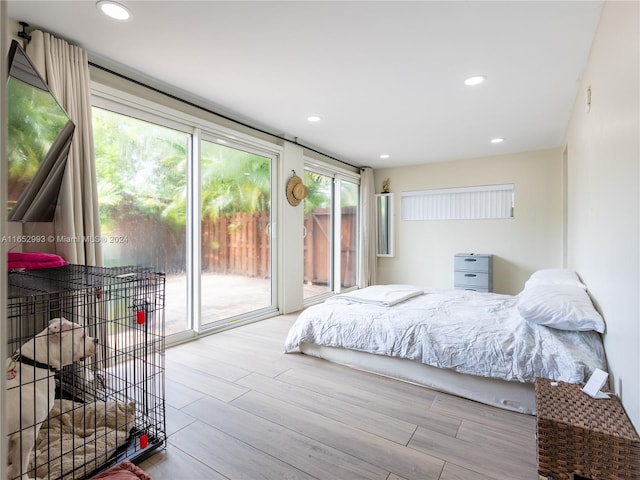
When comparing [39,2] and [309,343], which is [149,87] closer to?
[39,2]

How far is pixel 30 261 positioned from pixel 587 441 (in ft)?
9.16

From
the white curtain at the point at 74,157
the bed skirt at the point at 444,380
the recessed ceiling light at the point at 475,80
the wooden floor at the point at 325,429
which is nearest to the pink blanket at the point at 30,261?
the white curtain at the point at 74,157

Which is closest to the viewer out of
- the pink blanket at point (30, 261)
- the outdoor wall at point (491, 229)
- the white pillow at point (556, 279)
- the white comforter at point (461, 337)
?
the pink blanket at point (30, 261)

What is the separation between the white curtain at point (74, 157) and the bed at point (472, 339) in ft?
5.66

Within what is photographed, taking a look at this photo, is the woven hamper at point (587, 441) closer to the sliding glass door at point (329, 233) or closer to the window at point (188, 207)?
the window at point (188, 207)

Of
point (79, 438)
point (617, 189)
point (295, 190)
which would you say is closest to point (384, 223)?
point (295, 190)

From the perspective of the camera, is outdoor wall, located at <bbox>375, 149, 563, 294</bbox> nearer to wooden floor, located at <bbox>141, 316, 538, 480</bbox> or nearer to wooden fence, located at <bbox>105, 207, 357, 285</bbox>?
wooden fence, located at <bbox>105, 207, 357, 285</bbox>

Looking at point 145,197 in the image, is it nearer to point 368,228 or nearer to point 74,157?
point 74,157

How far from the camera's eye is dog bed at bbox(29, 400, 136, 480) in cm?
140

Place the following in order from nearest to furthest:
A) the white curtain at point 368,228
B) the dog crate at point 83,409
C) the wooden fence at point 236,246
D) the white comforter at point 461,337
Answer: the dog crate at point 83,409 < the white comforter at point 461,337 < the wooden fence at point 236,246 < the white curtain at point 368,228

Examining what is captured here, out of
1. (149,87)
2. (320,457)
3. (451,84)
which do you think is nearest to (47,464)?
(320,457)

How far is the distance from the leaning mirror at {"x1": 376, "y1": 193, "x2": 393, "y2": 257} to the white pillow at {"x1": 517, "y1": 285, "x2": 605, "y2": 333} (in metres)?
3.85

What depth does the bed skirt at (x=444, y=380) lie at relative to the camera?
2004mm

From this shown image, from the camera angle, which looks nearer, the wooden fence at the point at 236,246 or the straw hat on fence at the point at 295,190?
the wooden fence at the point at 236,246
